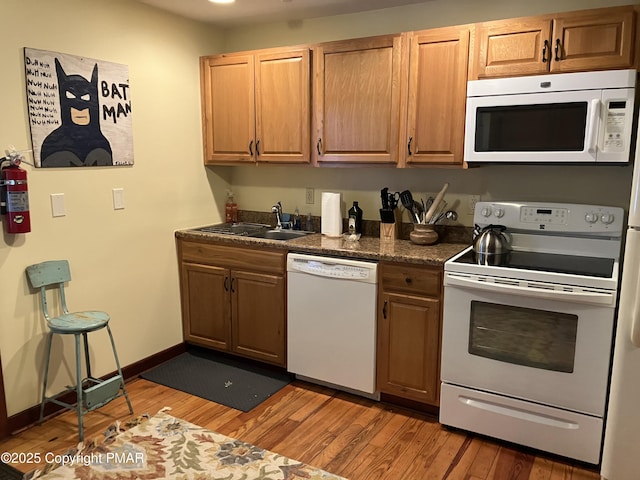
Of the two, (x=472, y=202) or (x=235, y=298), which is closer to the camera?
(x=472, y=202)

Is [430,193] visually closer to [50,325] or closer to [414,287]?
[414,287]

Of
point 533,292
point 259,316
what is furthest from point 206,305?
point 533,292

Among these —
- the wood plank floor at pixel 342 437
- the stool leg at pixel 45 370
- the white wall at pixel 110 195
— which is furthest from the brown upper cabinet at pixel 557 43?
the stool leg at pixel 45 370

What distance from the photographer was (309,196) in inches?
144

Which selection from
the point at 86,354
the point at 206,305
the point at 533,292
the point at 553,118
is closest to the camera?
the point at 533,292

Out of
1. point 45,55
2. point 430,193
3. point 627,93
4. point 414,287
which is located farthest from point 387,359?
point 45,55

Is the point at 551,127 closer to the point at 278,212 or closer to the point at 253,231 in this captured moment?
the point at 278,212

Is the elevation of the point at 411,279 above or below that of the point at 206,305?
above

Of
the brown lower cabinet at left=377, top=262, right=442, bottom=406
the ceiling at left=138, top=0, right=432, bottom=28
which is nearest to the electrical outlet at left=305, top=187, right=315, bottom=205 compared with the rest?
the brown lower cabinet at left=377, top=262, right=442, bottom=406

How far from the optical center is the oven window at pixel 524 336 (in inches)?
89.6

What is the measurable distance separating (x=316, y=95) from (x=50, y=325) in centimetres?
205

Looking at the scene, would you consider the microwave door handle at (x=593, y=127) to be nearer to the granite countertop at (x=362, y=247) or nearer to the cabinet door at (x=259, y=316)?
the granite countertop at (x=362, y=247)

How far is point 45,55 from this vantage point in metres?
2.59

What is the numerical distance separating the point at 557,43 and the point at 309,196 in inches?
73.8
